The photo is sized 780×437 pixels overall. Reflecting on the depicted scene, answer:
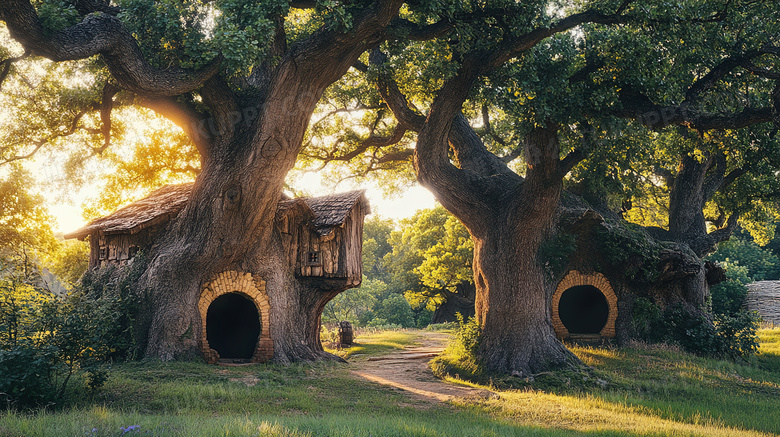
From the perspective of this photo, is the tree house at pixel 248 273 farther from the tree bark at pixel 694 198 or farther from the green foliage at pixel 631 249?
the tree bark at pixel 694 198

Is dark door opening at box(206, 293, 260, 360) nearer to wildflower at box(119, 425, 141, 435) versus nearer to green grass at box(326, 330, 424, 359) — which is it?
green grass at box(326, 330, 424, 359)

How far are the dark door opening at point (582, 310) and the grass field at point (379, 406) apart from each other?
7.65 metres

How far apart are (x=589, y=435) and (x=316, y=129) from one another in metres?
15.8

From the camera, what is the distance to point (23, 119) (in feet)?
49.5

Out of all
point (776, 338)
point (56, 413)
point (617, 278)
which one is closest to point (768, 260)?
point (776, 338)

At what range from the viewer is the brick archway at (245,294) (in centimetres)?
1313

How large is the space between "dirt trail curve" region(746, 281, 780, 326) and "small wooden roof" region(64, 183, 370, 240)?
77.1 feet

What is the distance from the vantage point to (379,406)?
9273 mm

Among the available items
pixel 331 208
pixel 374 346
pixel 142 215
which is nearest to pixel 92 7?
pixel 142 215

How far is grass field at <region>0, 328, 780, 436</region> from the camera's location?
20.8ft

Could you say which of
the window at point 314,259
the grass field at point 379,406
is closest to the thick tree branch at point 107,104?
the window at point 314,259

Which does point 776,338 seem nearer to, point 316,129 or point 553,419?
point 553,419

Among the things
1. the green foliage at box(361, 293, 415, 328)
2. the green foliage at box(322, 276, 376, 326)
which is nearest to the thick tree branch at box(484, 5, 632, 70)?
the green foliage at box(322, 276, 376, 326)

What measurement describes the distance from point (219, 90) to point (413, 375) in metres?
8.88
